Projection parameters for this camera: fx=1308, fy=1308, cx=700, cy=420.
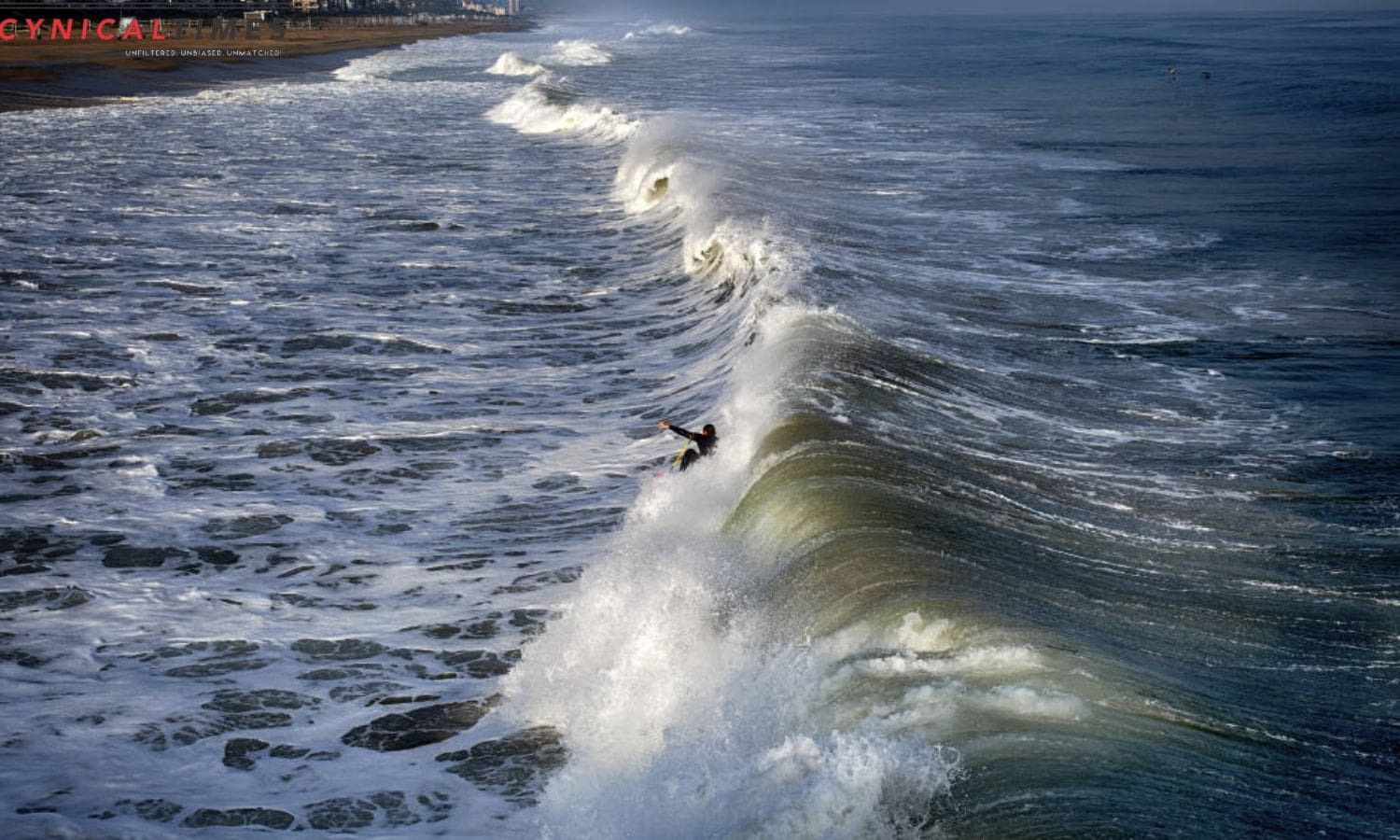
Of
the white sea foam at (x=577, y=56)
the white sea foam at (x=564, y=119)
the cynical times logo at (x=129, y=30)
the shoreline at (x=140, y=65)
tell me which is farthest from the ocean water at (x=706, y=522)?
the cynical times logo at (x=129, y=30)

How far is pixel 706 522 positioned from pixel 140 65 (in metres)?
80.9

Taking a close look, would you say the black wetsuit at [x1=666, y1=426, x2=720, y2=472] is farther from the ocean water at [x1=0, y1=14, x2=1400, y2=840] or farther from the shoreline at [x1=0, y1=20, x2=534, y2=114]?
the shoreline at [x1=0, y1=20, x2=534, y2=114]

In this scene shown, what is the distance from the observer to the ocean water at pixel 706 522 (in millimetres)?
7812

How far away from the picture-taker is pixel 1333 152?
41625 mm

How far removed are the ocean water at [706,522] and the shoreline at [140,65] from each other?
40.4m

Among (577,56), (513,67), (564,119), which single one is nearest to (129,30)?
(577,56)

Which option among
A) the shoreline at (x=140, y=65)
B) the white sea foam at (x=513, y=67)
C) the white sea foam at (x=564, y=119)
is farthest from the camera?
the white sea foam at (x=513, y=67)

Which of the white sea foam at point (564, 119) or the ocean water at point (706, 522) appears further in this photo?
the white sea foam at point (564, 119)

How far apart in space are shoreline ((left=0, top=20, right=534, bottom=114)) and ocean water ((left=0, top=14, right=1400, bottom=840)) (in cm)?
4036

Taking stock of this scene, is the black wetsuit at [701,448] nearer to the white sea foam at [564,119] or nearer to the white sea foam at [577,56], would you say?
the white sea foam at [564,119]

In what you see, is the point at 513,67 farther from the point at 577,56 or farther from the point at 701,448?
the point at 701,448

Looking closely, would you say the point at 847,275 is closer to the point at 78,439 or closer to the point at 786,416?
the point at 786,416

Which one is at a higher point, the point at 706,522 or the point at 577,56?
the point at 577,56

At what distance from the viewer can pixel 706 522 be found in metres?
11.8
